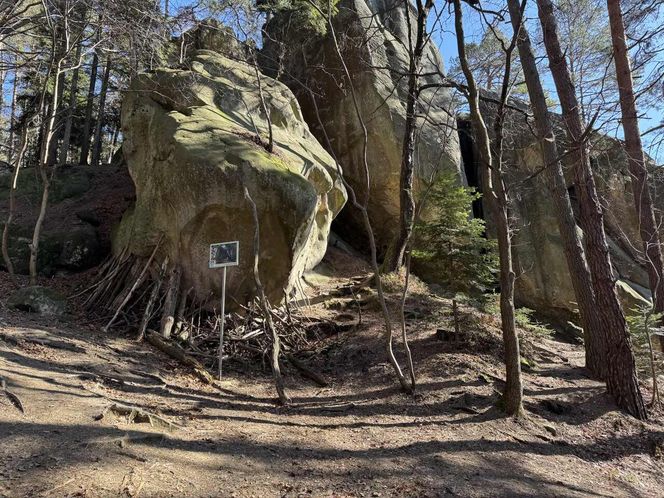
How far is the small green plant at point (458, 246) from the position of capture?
8617 millimetres

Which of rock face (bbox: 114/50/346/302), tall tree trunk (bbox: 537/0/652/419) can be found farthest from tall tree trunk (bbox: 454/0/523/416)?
rock face (bbox: 114/50/346/302)

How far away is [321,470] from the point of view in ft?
13.9

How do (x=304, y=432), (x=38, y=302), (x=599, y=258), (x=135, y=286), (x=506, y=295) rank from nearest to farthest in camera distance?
1. (x=304, y=432)
2. (x=506, y=295)
3. (x=599, y=258)
4. (x=38, y=302)
5. (x=135, y=286)

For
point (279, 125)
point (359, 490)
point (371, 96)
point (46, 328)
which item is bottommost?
point (359, 490)

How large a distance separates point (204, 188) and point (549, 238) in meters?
13.0

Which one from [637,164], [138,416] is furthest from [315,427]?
[637,164]

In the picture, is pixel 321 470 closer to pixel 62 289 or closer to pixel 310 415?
pixel 310 415

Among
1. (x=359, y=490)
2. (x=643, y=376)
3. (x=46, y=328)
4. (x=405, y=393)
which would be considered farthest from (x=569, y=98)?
(x=46, y=328)

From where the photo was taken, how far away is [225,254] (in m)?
6.96


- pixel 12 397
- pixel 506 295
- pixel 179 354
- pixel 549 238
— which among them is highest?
pixel 549 238

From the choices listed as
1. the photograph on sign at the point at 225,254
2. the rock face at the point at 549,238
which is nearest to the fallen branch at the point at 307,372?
the photograph on sign at the point at 225,254

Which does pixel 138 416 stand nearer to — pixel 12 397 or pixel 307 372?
pixel 12 397

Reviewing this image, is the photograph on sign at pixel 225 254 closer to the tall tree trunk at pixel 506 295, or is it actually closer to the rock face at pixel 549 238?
the tall tree trunk at pixel 506 295

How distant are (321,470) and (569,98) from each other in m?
8.10
